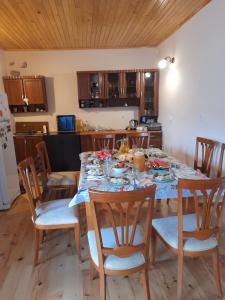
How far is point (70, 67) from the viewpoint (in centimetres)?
479

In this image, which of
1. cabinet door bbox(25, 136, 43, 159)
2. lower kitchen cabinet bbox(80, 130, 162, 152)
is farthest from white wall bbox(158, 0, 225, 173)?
cabinet door bbox(25, 136, 43, 159)

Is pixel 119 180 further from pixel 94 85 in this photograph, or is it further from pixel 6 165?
pixel 94 85

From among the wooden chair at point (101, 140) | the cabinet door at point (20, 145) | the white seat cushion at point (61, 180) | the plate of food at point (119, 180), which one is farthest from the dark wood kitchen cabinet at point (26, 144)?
the plate of food at point (119, 180)

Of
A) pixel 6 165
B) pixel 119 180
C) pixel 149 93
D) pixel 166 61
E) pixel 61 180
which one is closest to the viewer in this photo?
pixel 119 180

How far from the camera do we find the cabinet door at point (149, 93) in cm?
471

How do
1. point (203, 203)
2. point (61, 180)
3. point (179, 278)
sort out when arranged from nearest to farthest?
point (203, 203), point (179, 278), point (61, 180)

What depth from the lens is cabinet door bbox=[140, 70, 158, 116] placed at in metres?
4.71

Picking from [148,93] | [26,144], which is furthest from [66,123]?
[148,93]

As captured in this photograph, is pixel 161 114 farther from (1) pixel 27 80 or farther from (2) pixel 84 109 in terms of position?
(1) pixel 27 80

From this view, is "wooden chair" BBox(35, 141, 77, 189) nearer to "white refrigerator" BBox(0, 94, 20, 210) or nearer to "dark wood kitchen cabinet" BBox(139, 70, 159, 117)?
"white refrigerator" BBox(0, 94, 20, 210)

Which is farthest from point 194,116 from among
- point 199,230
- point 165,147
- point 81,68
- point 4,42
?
point 4,42

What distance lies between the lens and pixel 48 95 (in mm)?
4871

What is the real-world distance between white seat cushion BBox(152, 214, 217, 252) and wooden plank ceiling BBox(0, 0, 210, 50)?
8.21 ft

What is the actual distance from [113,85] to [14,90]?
81.9 inches
